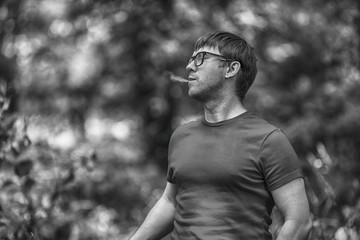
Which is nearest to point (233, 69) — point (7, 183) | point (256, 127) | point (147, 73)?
point (256, 127)

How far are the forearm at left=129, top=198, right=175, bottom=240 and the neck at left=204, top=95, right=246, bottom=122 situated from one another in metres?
0.44

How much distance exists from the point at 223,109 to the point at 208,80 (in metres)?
0.14

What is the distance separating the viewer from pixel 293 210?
2.51 meters

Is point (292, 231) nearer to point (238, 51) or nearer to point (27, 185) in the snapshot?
point (238, 51)

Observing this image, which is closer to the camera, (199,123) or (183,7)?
(199,123)

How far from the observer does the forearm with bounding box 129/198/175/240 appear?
292cm

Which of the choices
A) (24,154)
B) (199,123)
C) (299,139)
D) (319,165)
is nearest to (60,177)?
(24,154)

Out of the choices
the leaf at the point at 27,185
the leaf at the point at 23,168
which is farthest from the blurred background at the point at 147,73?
the leaf at the point at 23,168

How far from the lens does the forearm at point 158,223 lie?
2.92 metres

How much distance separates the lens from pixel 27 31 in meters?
11.4

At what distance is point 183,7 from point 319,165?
666 cm

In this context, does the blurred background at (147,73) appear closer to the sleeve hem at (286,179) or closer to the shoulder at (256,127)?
the shoulder at (256,127)

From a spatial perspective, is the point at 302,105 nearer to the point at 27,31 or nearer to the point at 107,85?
the point at 107,85

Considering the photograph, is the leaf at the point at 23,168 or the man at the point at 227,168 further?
the leaf at the point at 23,168
